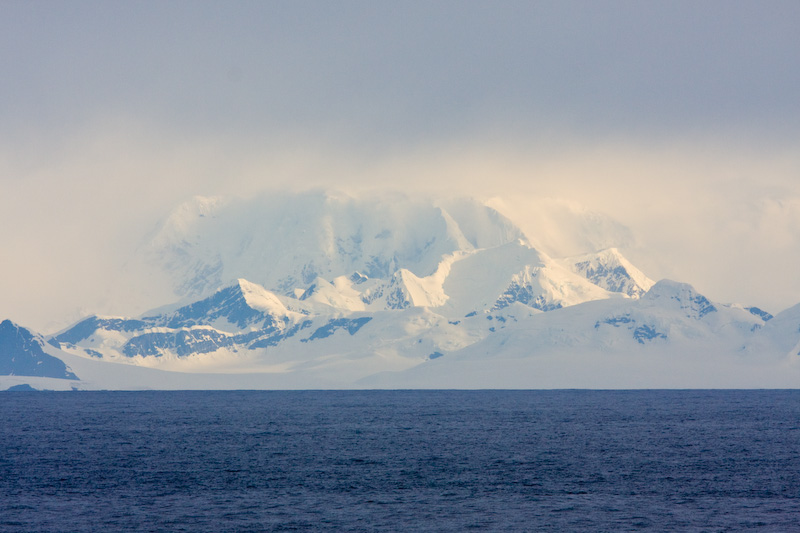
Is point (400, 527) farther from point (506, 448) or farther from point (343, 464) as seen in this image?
point (506, 448)

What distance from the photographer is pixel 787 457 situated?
13000 cm

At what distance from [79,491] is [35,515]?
14.4m

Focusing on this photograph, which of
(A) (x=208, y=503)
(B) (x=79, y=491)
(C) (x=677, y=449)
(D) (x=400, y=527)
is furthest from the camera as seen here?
(C) (x=677, y=449)

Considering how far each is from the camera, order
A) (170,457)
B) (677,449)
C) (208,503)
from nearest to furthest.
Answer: (208,503) < (170,457) < (677,449)

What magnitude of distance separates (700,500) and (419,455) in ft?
154

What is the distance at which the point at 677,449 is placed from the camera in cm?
14200

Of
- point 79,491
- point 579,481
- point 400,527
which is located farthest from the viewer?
point 579,481

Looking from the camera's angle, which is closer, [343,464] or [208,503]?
[208,503]

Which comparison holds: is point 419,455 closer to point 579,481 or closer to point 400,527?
point 579,481

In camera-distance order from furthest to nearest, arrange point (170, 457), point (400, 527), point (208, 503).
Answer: point (170, 457)
point (208, 503)
point (400, 527)

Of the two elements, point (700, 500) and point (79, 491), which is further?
point (79, 491)

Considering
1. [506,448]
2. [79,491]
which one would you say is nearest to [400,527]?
[79,491]

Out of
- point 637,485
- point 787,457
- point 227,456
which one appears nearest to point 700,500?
point 637,485

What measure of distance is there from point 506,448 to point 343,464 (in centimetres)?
2956
